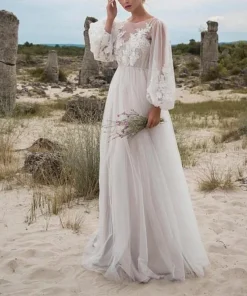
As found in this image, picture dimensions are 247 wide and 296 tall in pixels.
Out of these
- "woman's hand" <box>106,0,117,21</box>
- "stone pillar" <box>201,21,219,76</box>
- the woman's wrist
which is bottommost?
the woman's wrist

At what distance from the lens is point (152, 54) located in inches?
116

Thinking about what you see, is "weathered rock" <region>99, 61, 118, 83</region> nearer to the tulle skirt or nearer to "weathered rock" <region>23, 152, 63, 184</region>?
"weathered rock" <region>23, 152, 63, 184</region>

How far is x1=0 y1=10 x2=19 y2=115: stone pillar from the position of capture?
12.0 meters

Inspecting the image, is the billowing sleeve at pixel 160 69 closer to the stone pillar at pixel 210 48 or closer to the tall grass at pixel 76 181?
the tall grass at pixel 76 181

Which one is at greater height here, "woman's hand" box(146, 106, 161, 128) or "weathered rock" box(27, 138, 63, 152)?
"woman's hand" box(146, 106, 161, 128)

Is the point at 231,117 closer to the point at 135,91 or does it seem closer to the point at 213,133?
the point at 213,133

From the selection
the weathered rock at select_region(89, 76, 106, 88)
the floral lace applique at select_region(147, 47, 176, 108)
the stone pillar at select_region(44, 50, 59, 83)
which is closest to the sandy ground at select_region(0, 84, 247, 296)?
the floral lace applique at select_region(147, 47, 176, 108)

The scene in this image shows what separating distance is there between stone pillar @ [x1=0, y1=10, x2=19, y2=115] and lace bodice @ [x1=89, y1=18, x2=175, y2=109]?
366 inches

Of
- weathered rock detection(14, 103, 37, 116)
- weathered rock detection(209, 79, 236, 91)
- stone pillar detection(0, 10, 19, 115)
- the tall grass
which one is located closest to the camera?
the tall grass

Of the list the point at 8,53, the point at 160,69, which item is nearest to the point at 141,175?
the point at 160,69

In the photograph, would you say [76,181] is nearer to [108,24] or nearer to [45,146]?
[45,146]

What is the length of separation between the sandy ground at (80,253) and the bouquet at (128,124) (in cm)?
101

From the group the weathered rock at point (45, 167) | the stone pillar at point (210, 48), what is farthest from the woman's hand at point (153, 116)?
the stone pillar at point (210, 48)

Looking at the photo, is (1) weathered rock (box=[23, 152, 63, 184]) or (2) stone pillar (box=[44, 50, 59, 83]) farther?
(2) stone pillar (box=[44, 50, 59, 83])
